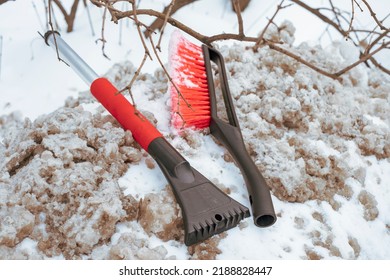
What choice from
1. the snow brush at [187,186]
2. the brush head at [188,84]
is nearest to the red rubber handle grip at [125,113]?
the snow brush at [187,186]

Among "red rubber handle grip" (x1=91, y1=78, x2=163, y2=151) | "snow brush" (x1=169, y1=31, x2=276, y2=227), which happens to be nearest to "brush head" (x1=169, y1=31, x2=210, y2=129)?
"snow brush" (x1=169, y1=31, x2=276, y2=227)

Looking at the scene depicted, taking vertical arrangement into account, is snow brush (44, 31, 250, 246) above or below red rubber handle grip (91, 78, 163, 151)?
below

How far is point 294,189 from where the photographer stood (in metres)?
1.09

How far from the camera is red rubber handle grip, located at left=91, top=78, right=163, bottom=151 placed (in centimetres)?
108

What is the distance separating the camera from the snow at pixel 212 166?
95 centimetres

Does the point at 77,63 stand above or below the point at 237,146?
above

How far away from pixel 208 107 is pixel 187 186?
0.86 ft

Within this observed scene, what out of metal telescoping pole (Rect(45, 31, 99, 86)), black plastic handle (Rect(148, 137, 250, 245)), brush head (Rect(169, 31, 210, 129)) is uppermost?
metal telescoping pole (Rect(45, 31, 99, 86))

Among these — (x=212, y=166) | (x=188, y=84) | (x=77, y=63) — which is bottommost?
(x=212, y=166)

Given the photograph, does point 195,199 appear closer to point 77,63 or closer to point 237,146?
point 237,146

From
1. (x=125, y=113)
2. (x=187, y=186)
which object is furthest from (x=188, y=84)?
(x=187, y=186)

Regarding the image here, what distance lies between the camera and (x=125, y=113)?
1111 millimetres

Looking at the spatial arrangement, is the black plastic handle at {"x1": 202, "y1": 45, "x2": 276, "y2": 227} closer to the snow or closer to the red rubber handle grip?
the snow
